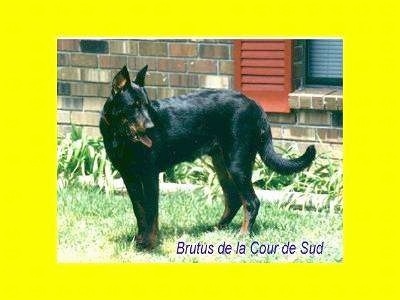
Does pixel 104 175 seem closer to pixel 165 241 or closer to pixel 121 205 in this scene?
pixel 121 205

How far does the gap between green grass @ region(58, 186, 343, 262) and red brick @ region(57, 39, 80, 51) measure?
3.65 ft

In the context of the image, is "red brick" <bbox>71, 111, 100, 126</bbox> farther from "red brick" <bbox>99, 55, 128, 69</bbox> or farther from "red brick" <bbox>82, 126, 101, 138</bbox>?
"red brick" <bbox>99, 55, 128, 69</bbox>

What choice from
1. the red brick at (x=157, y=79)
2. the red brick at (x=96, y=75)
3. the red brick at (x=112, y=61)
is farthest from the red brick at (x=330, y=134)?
the red brick at (x=96, y=75)

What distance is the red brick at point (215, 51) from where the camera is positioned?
9469 millimetres

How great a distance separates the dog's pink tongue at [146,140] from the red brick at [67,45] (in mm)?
1083

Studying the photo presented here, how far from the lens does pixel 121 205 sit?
9031 millimetres

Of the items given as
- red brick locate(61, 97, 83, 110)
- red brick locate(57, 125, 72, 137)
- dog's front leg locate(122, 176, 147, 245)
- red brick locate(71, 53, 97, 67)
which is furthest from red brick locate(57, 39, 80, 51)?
dog's front leg locate(122, 176, 147, 245)

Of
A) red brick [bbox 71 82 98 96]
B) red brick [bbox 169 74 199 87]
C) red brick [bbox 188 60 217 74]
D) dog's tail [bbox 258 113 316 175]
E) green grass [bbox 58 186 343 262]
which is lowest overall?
green grass [bbox 58 186 343 262]

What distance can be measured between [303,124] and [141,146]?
67.2 inches

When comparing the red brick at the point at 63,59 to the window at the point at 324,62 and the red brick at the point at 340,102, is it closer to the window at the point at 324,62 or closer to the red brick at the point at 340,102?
the window at the point at 324,62

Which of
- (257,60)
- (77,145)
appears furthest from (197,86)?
(77,145)

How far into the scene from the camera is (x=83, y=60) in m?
9.38

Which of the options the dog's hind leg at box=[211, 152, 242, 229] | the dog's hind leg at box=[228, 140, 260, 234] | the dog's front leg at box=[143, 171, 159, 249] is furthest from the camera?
the dog's hind leg at box=[211, 152, 242, 229]

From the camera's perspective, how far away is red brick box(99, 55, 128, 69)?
935 centimetres
